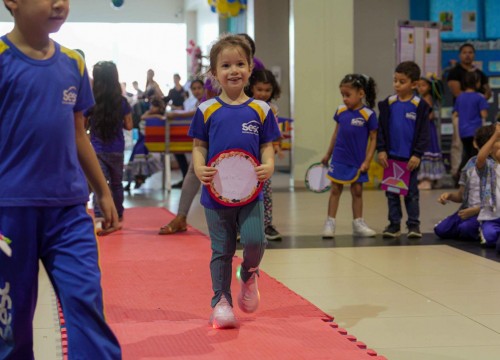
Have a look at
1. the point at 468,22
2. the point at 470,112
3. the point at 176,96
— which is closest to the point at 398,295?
the point at 470,112

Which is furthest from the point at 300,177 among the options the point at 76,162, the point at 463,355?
the point at 76,162

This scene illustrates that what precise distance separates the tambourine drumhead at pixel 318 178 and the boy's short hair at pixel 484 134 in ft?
4.37

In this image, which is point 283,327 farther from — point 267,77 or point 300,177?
point 300,177

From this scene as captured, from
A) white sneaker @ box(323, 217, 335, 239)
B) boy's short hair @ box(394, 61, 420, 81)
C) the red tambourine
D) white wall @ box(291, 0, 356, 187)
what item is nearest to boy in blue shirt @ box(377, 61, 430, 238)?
boy's short hair @ box(394, 61, 420, 81)

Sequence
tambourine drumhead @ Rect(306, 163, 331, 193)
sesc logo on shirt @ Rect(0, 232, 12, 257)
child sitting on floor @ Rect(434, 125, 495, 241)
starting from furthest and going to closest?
tambourine drumhead @ Rect(306, 163, 331, 193)
child sitting on floor @ Rect(434, 125, 495, 241)
sesc logo on shirt @ Rect(0, 232, 12, 257)

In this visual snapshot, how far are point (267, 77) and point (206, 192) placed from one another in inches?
89.5

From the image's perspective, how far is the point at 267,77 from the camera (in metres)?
6.16

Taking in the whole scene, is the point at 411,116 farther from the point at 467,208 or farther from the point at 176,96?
the point at 176,96

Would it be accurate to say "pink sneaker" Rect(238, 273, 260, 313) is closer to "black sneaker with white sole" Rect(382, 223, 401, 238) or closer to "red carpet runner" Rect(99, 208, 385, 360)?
"red carpet runner" Rect(99, 208, 385, 360)

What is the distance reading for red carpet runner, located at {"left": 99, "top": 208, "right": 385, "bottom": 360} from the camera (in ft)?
11.6

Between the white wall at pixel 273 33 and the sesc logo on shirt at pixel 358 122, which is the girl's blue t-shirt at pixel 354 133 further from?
the white wall at pixel 273 33

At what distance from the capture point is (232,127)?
399cm

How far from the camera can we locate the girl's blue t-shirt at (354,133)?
7121 millimetres

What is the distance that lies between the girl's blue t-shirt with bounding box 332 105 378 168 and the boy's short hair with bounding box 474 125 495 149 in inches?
33.1
